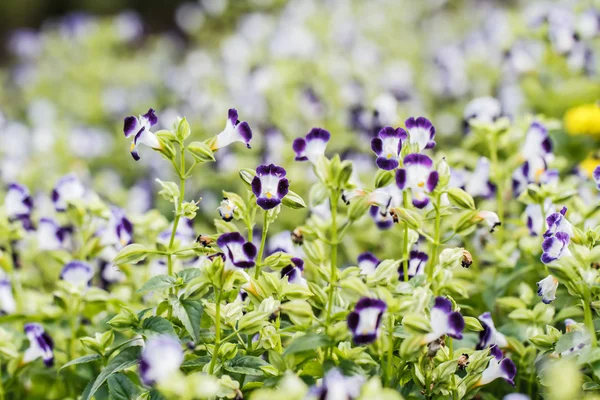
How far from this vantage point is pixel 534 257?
5.82ft

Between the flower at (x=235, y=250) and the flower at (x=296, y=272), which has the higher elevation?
the flower at (x=235, y=250)

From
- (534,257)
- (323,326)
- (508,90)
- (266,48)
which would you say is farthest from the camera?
(266,48)

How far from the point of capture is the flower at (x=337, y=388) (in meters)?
1.06

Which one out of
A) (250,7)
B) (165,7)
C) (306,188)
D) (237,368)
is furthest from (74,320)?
(165,7)

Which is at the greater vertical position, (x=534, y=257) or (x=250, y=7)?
(x=250, y=7)

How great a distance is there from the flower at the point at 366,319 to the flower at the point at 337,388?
0.22 ft

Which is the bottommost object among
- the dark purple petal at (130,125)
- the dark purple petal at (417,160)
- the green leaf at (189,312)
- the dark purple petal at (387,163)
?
the green leaf at (189,312)

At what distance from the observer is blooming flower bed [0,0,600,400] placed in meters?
1.27

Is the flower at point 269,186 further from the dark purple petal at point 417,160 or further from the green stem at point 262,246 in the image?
the dark purple petal at point 417,160

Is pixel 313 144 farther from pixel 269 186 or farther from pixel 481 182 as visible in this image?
pixel 481 182

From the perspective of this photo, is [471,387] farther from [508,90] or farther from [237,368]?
[508,90]

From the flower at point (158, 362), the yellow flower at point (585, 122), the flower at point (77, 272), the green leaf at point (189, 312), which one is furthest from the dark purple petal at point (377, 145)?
the yellow flower at point (585, 122)

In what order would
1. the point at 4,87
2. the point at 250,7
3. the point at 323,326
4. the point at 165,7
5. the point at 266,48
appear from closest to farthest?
1. the point at 323,326
2. the point at 266,48
3. the point at 250,7
4. the point at 4,87
5. the point at 165,7

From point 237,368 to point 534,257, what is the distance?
856mm
